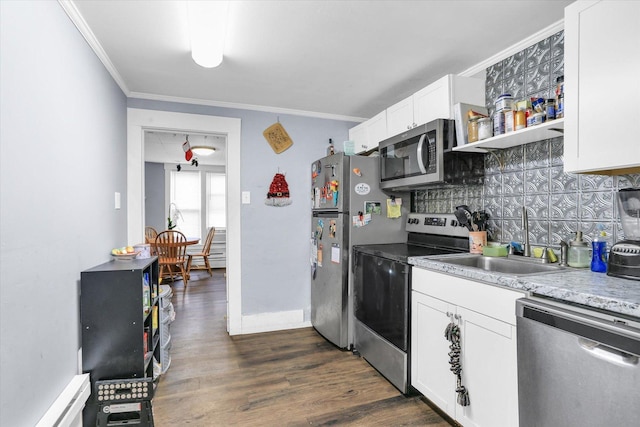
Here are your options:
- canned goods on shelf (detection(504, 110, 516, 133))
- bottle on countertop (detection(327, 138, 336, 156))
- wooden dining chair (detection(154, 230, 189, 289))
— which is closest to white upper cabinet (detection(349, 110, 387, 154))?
bottle on countertop (detection(327, 138, 336, 156))

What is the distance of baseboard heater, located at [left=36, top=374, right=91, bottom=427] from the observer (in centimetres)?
135

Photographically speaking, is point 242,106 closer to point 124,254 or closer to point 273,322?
point 124,254

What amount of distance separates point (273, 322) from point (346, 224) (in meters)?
1.33

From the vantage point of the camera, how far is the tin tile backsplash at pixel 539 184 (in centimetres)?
162

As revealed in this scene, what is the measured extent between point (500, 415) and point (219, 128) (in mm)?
2960

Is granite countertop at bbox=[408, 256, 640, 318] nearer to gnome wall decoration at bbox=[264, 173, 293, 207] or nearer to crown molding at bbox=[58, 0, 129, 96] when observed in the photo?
gnome wall decoration at bbox=[264, 173, 293, 207]

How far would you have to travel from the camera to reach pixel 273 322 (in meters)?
3.26

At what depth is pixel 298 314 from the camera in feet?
11.0

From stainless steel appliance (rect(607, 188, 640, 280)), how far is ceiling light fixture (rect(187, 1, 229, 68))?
2.00m

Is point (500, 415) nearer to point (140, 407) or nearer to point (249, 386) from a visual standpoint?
point (249, 386)

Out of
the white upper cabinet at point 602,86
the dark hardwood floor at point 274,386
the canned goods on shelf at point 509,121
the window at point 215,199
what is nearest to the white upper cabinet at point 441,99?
the canned goods on shelf at point 509,121

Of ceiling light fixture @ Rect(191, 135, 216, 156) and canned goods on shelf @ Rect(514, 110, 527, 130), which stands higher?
ceiling light fixture @ Rect(191, 135, 216, 156)

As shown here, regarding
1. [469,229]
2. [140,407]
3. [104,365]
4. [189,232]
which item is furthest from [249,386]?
[189,232]

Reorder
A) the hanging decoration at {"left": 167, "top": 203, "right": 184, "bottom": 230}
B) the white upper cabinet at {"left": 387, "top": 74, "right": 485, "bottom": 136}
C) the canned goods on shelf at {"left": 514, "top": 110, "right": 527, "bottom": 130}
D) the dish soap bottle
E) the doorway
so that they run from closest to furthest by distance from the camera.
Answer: the dish soap bottle, the canned goods on shelf at {"left": 514, "top": 110, "right": 527, "bottom": 130}, the white upper cabinet at {"left": 387, "top": 74, "right": 485, "bottom": 136}, the doorway, the hanging decoration at {"left": 167, "top": 203, "right": 184, "bottom": 230}
